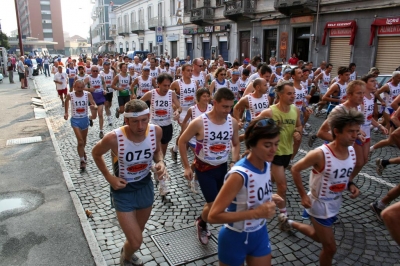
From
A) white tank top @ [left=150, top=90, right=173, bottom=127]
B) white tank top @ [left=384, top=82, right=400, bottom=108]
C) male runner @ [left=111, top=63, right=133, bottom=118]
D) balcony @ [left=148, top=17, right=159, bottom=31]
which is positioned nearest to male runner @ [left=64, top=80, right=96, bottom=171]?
white tank top @ [left=150, top=90, right=173, bottom=127]

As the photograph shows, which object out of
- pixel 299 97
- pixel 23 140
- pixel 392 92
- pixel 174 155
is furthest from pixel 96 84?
pixel 392 92

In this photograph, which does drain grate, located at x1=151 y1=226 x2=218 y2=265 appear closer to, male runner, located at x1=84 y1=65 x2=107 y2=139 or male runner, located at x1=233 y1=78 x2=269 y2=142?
male runner, located at x1=233 y1=78 x2=269 y2=142

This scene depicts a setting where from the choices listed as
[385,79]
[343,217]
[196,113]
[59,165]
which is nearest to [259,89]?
[196,113]

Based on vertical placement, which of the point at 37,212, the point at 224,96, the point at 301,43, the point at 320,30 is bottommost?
the point at 37,212

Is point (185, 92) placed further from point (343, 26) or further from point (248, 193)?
point (343, 26)

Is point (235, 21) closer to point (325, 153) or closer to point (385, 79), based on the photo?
point (385, 79)

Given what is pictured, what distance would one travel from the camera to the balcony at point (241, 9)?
26203 mm

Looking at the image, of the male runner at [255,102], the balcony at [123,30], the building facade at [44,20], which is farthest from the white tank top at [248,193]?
the building facade at [44,20]

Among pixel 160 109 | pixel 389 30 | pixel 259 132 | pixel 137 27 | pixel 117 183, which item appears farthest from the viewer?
pixel 137 27

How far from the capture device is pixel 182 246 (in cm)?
454

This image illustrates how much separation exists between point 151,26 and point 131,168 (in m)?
46.1

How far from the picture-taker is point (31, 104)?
56.4ft

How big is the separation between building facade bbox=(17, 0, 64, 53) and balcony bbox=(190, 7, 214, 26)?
98.9 meters

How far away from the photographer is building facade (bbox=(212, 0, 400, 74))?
17.5 metres
